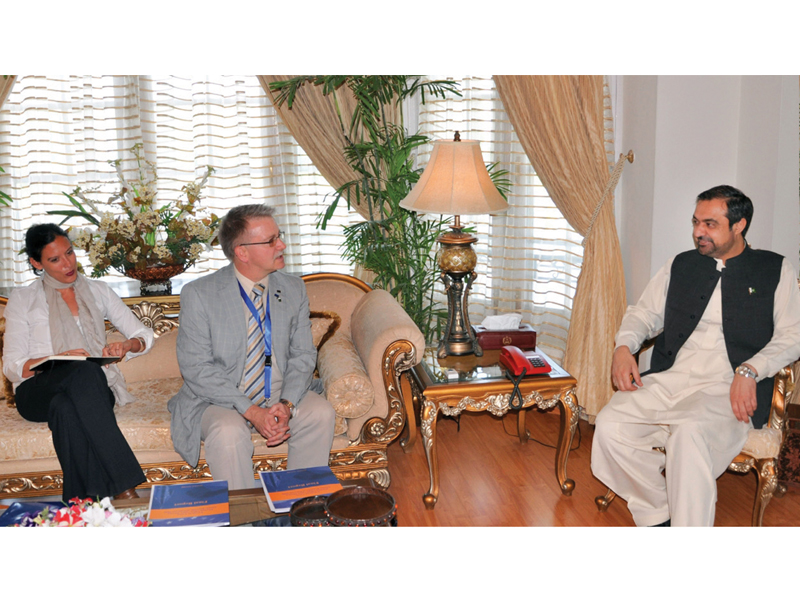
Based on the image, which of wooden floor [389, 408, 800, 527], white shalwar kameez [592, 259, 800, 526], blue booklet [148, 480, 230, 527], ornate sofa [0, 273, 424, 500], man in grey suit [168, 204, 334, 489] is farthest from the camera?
wooden floor [389, 408, 800, 527]

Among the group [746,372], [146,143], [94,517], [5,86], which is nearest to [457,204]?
[746,372]

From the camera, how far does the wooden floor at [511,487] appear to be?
2.93 m

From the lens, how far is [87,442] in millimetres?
2738

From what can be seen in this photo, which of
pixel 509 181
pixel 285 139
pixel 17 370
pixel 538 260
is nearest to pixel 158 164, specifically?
pixel 285 139

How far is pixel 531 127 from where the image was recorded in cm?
393

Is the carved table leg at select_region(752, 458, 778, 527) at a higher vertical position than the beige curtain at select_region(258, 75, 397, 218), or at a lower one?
lower

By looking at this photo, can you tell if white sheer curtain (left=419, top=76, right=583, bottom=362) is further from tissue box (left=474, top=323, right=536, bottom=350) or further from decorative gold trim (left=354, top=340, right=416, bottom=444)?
decorative gold trim (left=354, top=340, right=416, bottom=444)

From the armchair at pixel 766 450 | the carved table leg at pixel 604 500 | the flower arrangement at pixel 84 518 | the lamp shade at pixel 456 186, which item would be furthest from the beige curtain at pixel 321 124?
the flower arrangement at pixel 84 518

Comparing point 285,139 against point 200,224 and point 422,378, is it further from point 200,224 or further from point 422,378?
point 422,378

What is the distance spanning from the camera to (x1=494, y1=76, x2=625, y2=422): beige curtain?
12.4ft

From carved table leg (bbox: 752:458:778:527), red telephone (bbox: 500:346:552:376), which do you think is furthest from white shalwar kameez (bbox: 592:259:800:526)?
red telephone (bbox: 500:346:552:376)

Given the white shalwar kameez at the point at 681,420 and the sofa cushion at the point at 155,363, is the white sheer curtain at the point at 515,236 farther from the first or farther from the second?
the sofa cushion at the point at 155,363

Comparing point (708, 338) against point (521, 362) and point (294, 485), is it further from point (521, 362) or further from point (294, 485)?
A: point (294, 485)

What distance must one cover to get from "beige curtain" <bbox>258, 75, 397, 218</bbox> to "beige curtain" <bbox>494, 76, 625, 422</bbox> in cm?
88
